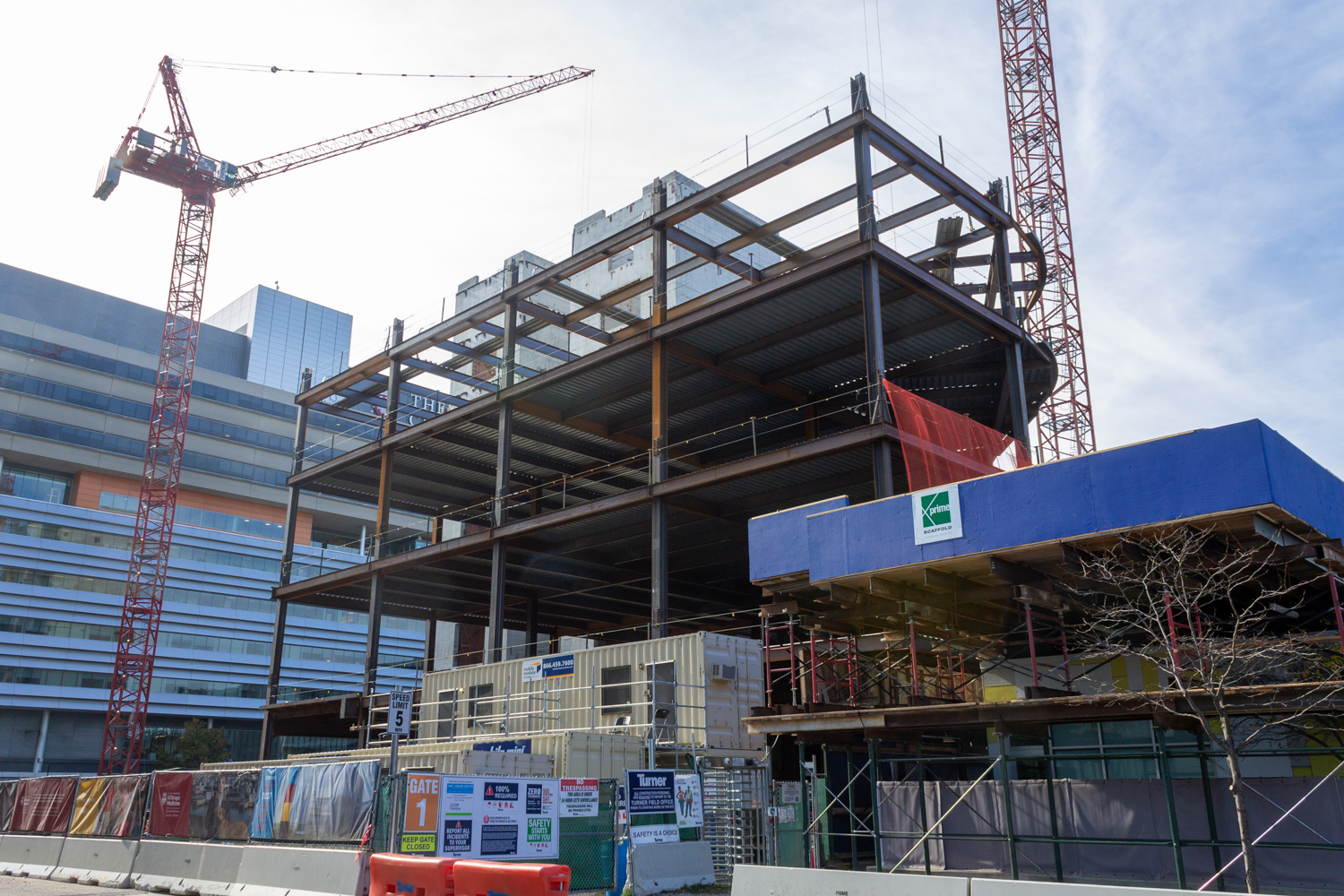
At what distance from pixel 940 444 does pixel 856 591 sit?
814cm

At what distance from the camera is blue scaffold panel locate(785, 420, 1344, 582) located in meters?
15.4

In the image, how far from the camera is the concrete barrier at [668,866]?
1683 centimetres

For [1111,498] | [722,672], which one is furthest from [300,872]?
[1111,498]

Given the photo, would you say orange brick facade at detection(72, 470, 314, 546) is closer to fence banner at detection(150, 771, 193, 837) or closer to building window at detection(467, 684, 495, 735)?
building window at detection(467, 684, 495, 735)

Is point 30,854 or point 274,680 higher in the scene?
point 274,680

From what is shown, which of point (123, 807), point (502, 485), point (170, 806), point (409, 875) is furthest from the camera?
point (502, 485)

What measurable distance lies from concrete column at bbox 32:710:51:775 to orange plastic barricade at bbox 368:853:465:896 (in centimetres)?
6485

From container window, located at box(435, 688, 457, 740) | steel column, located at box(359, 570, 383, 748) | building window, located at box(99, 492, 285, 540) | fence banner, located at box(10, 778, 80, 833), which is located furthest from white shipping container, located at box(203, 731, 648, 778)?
building window, located at box(99, 492, 285, 540)

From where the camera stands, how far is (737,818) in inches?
834

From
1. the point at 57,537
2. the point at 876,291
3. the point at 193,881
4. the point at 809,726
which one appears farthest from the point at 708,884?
the point at 57,537

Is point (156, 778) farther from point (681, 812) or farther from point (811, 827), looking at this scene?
point (811, 827)

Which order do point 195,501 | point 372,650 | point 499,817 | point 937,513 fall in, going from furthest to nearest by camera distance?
point 195,501 < point 372,650 < point 937,513 < point 499,817

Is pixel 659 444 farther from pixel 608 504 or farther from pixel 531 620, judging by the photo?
pixel 531 620

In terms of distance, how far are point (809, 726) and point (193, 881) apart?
1250 cm
